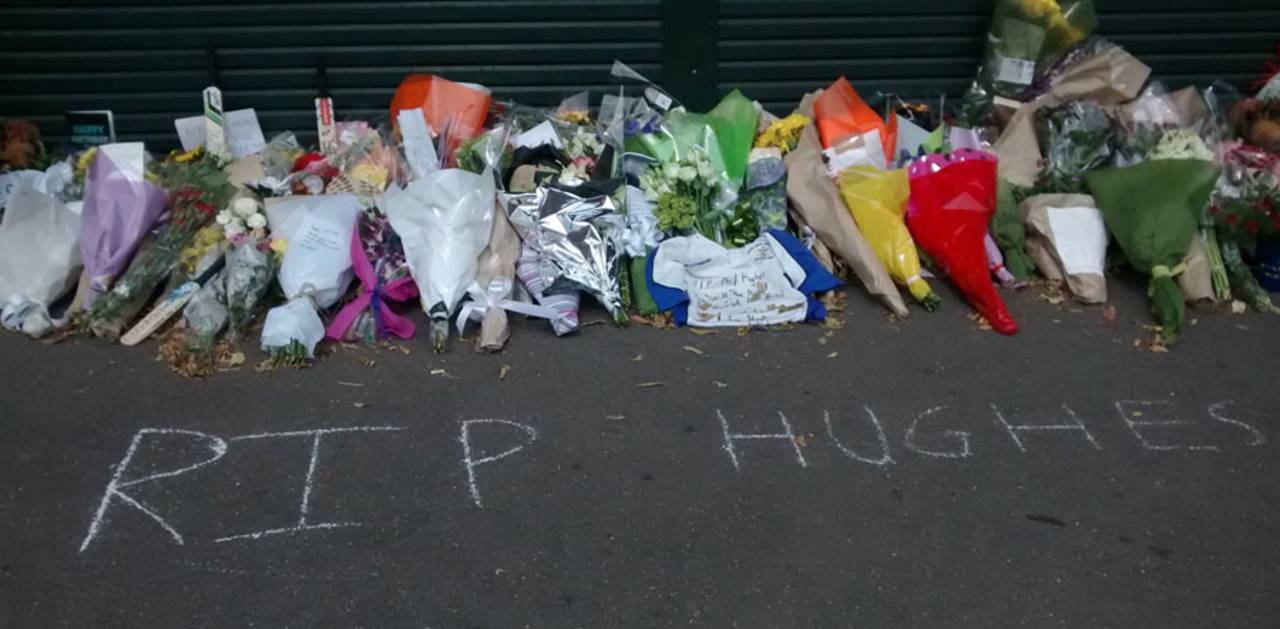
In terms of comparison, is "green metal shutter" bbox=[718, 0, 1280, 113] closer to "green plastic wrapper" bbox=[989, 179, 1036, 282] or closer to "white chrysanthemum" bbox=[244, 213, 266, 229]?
"green plastic wrapper" bbox=[989, 179, 1036, 282]

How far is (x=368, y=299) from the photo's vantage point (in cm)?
446

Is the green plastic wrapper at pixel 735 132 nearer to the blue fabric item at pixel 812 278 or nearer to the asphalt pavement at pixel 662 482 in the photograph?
the blue fabric item at pixel 812 278

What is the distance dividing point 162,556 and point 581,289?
203 cm

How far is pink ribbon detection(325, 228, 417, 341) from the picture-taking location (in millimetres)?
4379

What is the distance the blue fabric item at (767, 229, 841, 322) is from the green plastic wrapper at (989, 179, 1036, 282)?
0.87 metres

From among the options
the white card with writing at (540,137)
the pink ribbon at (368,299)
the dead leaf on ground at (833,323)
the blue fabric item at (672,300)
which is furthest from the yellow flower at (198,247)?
the dead leaf on ground at (833,323)

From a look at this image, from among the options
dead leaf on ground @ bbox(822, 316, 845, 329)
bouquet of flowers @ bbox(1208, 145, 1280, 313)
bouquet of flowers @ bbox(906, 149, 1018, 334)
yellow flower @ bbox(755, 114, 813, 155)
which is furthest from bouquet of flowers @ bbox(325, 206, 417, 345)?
bouquet of flowers @ bbox(1208, 145, 1280, 313)

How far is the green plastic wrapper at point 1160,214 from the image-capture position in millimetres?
4684

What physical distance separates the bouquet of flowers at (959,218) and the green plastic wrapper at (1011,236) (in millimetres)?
154

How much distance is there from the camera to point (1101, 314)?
472cm

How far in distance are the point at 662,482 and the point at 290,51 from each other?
3.55 meters

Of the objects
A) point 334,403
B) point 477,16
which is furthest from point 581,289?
point 477,16

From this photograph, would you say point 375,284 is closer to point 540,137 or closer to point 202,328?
point 202,328

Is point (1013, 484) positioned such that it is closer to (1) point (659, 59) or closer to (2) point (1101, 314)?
(2) point (1101, 314)
